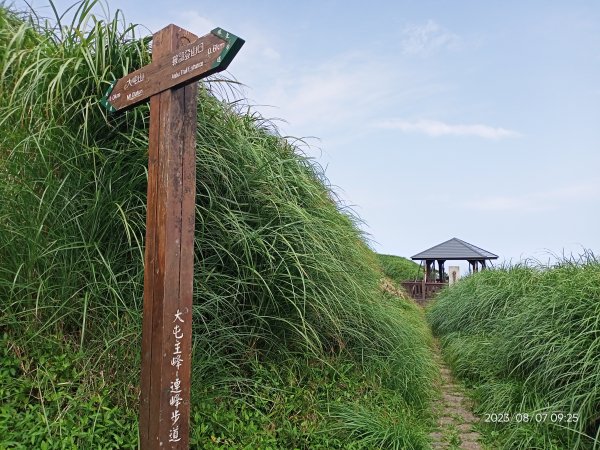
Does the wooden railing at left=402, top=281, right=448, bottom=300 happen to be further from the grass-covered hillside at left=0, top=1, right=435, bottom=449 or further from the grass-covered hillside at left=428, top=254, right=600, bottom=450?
the grass-covered hillside at left=0, top=1, right=435, bottom=449

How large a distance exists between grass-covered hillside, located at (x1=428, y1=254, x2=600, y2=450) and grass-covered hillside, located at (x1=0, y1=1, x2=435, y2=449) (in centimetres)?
82

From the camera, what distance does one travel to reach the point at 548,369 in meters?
3.44

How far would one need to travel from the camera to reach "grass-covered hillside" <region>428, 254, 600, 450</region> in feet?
10.4

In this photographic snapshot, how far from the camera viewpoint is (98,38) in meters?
2.84

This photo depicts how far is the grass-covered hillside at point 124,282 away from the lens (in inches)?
98.3

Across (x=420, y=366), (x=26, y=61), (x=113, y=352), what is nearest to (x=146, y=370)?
(x=113, y=352)

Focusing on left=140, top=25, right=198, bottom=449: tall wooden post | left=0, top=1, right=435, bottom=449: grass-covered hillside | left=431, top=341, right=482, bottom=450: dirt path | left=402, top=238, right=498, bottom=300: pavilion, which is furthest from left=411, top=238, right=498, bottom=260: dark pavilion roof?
left=140, top=25, right=198, bottom=449: tall wooden post

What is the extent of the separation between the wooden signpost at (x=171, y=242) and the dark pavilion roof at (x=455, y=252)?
18.8 metres

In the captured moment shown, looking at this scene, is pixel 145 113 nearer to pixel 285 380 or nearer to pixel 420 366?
pixel 285 380

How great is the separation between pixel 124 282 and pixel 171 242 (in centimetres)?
68

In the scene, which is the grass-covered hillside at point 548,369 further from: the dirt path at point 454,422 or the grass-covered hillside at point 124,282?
the grass-covered hillside at point 124,282

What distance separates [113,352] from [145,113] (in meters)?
1.37

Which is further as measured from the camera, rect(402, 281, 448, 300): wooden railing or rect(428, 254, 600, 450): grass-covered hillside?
rect(402, 281, 448, 300): wooden railing
